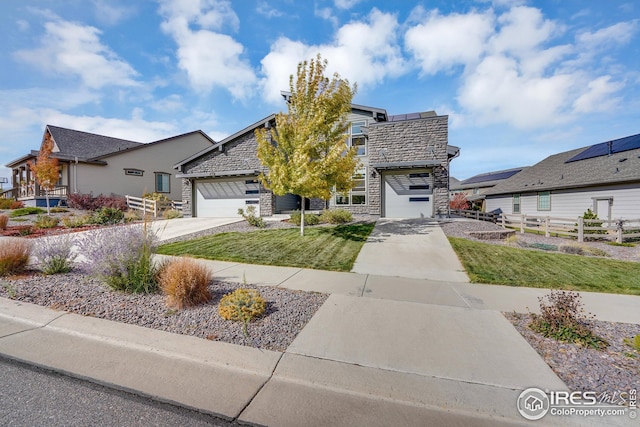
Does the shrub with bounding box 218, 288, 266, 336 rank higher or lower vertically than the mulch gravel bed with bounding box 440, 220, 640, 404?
higher

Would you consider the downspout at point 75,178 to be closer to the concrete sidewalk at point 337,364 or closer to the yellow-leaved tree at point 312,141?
the yellow-leaved tree at point 312,141

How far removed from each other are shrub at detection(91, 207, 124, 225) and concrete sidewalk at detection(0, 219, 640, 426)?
1269 cm

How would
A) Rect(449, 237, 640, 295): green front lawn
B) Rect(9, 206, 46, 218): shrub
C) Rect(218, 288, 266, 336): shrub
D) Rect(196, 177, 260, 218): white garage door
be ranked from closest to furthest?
Rect(218, 288, 266, 336): shrub < Rect(449, 237, 640, 295): green front lawn < Rect(196, 177, 260, 218): white garage door < Rect(9, 206, 46, 218): shrub

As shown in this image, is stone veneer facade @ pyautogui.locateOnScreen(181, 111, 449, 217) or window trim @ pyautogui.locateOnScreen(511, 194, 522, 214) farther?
window trim @ pyautogui.locateOnScreen(511, 194, 522, 214)

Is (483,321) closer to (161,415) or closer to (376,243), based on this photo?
(161,415)

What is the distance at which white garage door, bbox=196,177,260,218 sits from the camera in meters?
17.5

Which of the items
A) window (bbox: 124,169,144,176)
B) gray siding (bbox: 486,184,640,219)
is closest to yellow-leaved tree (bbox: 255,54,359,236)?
gray siding (bbox: 486,184,640,219)

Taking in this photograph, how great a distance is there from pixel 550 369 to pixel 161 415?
150 inches

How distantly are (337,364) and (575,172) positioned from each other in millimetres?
25469

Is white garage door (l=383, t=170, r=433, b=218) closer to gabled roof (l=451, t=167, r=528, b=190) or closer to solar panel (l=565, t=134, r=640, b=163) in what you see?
solar panel (l=565, t=134, r=640, b=163)

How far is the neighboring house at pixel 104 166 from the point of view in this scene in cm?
2165

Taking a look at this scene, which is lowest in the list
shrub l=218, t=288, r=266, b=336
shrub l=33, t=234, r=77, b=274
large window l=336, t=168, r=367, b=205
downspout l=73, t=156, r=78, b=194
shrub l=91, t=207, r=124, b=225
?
shrub l=218, t=288, r=266, b=336

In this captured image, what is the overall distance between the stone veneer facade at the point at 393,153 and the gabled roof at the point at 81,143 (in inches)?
555

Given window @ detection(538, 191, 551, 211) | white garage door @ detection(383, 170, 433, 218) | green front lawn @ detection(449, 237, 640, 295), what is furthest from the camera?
window @ detection(538, 191, 551, 211)
